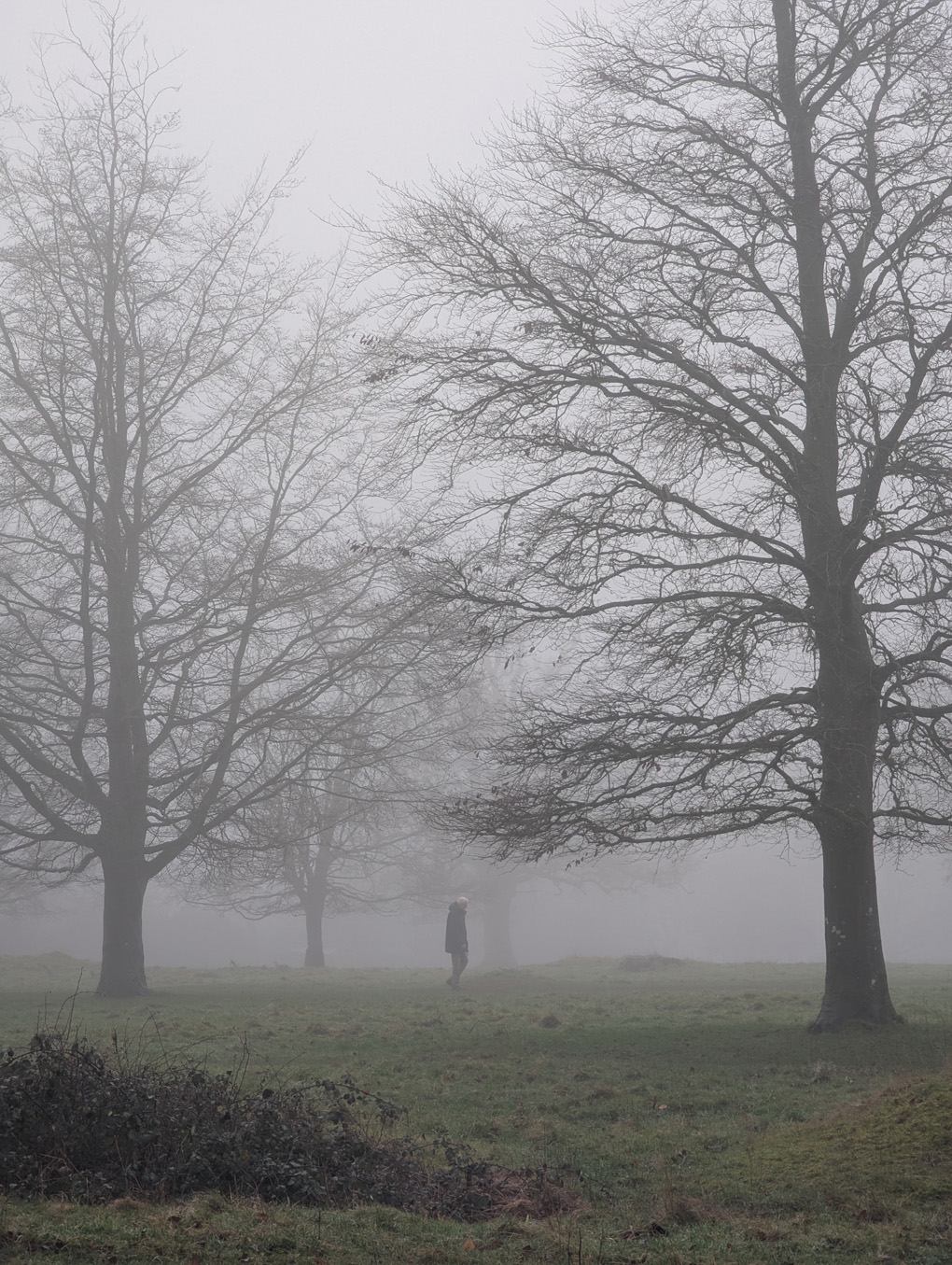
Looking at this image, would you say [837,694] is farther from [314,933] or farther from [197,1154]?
[314,933]

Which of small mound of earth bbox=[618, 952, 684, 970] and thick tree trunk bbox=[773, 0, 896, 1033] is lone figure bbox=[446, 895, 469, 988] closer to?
small mound of earth bbox=[618, 952, 684, 970]

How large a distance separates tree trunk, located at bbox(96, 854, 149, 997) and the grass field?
0.72 metres

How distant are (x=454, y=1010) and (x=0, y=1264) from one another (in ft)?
35.9

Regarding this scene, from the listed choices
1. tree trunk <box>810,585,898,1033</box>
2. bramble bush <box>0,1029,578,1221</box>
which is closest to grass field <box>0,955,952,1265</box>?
bramble bush <box>0,1029,578,1221</box>

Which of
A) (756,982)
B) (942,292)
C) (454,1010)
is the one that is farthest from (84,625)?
(756,982)

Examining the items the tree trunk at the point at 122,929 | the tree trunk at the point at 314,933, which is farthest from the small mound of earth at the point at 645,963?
the tree trunk at the point at 122,929

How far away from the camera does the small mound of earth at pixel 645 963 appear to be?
25688 mm

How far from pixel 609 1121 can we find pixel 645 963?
63.6 ft

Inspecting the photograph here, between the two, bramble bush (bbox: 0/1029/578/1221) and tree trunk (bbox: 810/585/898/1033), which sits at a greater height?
tree trunk (bbox: 810/585/898/1033)

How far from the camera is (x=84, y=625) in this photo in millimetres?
15945

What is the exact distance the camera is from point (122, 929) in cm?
1692

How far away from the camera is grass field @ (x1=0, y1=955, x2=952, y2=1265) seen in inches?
180

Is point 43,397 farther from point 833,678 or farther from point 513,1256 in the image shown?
point 513,1256

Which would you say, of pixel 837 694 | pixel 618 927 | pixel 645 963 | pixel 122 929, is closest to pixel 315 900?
pixel 645 963
